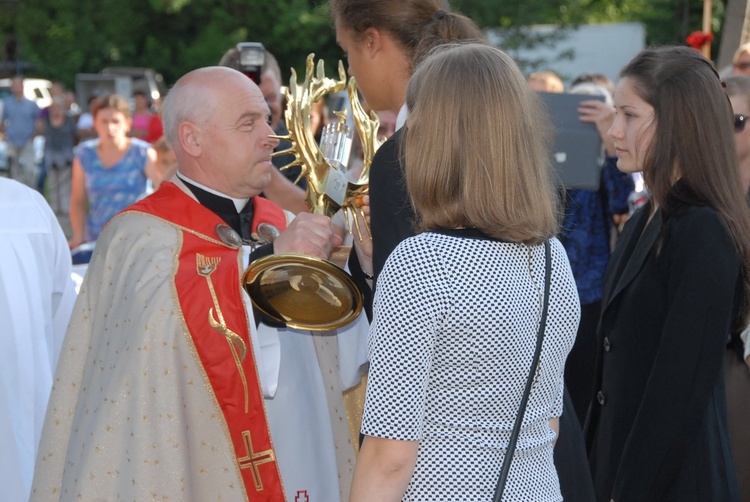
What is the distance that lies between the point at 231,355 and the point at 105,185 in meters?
5.85

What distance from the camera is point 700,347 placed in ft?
9.23

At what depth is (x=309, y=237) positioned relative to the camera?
2.91 m

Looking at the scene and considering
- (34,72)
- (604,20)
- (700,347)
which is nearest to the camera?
(700,347)

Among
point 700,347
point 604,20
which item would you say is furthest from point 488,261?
point 604,20

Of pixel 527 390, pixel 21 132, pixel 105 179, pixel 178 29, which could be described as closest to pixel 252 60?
pixel 527 390

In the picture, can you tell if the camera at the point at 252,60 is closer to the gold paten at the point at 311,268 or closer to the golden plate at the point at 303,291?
the gold paten at the point at 311,268

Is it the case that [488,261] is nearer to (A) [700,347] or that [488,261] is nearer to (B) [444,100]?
(B) [444,100]

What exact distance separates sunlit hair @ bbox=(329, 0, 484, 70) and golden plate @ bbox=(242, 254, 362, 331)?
0.62m

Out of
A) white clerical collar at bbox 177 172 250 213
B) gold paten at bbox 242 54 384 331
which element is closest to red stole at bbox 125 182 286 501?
gold paten at bbox 242 54 384 331

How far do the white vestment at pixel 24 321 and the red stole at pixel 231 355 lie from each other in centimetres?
81

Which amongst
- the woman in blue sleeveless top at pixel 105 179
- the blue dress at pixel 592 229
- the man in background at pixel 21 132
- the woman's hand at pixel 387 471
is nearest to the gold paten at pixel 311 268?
the woman's hand at pixel 387 471

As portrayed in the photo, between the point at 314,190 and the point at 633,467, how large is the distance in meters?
1.13

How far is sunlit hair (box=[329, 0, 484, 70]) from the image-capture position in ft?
9.67

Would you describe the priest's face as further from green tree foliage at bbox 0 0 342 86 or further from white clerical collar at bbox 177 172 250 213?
green tree foliage at bbox 0 0 342 86
